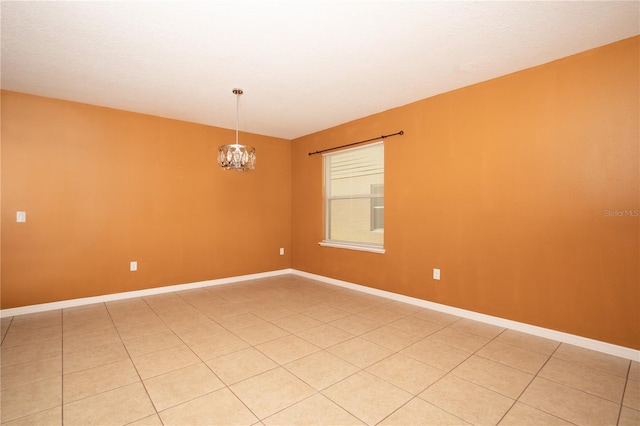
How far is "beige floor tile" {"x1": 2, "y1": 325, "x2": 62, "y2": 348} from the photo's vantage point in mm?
2582

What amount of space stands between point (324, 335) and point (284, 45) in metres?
2.51

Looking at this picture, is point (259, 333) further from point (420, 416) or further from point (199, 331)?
point (420, 416)

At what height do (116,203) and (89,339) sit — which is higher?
(116,203)

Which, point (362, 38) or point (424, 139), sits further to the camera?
point (424, 139)

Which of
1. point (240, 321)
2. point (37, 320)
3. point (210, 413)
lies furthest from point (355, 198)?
point (37, 320)

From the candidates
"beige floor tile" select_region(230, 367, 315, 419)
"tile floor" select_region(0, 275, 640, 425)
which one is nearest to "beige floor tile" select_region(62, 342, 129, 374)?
"tile floor" select_region(0, 275, 640, 425)

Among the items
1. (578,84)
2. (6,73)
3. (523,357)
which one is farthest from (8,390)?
(578,84)

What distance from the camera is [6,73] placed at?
2875 millimetres

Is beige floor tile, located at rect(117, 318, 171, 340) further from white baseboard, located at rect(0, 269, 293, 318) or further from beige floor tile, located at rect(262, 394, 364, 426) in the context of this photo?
beige floor tile, located at rect(262, 394, 364, 426)

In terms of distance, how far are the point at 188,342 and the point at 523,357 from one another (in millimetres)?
2719

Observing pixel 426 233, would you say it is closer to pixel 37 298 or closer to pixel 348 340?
pixel 348 340

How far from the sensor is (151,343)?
260cm

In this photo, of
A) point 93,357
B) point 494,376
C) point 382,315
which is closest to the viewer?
point 494,376

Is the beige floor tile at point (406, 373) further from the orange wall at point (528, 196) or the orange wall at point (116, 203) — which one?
the orange wall at point (116, 203)
